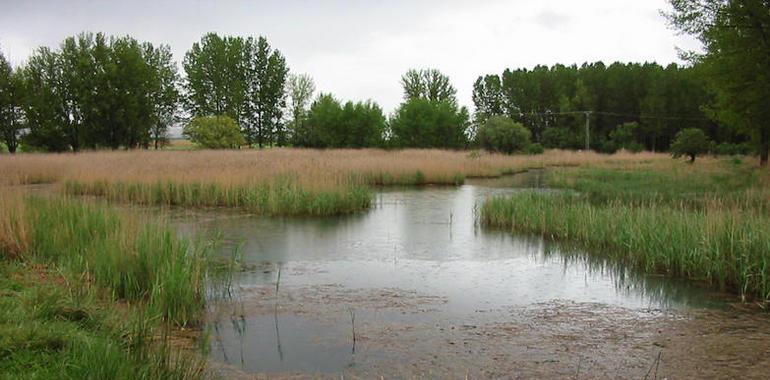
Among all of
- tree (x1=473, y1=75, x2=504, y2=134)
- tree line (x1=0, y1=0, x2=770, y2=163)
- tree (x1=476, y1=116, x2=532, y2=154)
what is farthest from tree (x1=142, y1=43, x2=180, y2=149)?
tree (x1=473, y1=75, x2=504, y2=134)

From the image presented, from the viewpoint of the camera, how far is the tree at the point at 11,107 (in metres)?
29.0

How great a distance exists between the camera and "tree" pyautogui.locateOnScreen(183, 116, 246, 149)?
30859 mm

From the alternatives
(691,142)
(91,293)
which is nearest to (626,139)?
(691,142)

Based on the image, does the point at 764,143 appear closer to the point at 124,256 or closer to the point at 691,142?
the point at 691,142

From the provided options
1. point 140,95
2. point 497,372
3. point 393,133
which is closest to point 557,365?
point 497,372

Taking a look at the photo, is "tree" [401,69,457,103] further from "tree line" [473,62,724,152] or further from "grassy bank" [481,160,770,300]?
"grassy bank" [481,160,770,300]

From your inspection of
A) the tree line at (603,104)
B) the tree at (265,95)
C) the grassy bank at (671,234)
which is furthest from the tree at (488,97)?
the grassy bank at (671,234)

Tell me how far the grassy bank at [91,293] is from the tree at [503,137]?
28194mm

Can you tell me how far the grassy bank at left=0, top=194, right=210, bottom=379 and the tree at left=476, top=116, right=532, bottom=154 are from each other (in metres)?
28.2

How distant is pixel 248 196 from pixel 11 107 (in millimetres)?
24933

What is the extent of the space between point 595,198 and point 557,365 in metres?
9.51

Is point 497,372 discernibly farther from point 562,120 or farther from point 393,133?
point 562,120

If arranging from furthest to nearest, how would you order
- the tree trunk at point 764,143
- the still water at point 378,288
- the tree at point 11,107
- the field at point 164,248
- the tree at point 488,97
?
the tree at point 488,97, the tree at point 11,107, the tree trunk at point 764,143, the still water at point 378,288, the field at point 164,248

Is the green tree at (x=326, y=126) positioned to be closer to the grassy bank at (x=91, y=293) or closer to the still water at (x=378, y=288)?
the still water at (x=378, y=288)
